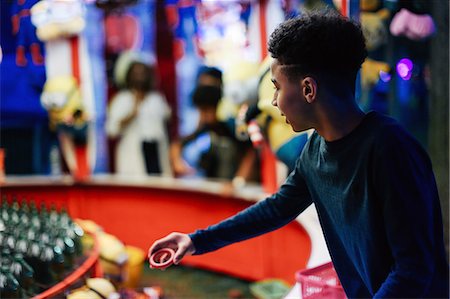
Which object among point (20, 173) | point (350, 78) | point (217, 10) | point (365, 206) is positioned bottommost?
point (20, 173)

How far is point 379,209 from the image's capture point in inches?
33.0

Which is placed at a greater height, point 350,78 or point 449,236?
point 350,78

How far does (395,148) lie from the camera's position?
2.67ft

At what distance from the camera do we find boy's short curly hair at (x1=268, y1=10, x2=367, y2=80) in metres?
0.87

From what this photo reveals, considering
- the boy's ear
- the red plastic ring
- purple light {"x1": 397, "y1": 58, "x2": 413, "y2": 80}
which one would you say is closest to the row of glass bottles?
the red plastic ring

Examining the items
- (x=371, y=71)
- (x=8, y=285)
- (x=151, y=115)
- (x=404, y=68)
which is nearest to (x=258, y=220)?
(x=8, y=285)

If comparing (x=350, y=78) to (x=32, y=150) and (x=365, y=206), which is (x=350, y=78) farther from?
(x=32, y=150)

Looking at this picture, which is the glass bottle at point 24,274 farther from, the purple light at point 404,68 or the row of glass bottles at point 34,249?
the purple light at point 404,68

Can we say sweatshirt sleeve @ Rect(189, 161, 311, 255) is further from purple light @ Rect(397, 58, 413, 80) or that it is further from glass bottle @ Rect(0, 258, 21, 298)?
purple light @ Rect(397, 58, 413, 80)

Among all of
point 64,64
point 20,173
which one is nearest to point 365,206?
point 64,64

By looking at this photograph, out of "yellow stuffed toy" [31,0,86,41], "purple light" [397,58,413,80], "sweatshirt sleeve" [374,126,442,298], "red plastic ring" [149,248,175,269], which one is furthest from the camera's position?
"yellow stuffed toy" [31,0,86,41]

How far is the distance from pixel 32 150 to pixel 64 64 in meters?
0.73

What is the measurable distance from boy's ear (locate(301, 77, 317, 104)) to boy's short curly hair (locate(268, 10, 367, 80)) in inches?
0.5

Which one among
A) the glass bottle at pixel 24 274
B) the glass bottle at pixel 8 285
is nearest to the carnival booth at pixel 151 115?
the glass bottle at pixel 24 274
